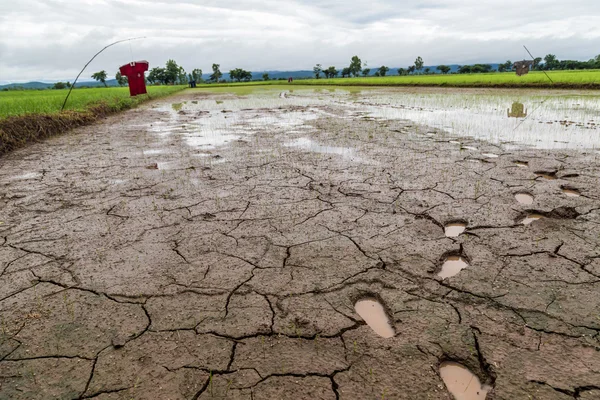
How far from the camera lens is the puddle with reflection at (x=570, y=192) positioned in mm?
3412

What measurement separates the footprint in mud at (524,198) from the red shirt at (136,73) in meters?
14.2

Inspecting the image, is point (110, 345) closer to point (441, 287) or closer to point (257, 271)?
point (257, 271)

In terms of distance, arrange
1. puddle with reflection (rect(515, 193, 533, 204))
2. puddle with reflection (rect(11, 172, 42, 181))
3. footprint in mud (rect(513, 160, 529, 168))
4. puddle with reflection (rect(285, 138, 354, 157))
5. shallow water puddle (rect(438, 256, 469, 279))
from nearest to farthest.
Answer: shallow water puddle (rect(438, 256, 469, 279))
puddle with reflection (rect(515, 193, 533, 204))
footprint in mud (rect(513, 160, 529, 168))
puddle with reflection (rect(11, 172, 42, 181))
puddle with reflection (rect(285, 138, 354, 157))

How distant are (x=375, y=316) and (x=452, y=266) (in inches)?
30.8

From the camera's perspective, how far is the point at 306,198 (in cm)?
364

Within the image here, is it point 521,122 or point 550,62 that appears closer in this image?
point 521,122

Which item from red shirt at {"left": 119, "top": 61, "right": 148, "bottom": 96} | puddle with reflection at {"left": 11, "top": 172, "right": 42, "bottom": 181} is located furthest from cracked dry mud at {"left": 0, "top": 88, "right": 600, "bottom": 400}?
red shirt at {"left": 119, "top": 61, "right": 148, "bottom": 96}

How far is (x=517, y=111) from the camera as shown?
9641mm

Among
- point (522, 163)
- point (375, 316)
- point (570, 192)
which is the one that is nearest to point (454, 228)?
point (375, 316)

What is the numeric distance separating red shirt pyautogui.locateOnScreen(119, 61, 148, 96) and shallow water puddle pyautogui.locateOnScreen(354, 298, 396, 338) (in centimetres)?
1459

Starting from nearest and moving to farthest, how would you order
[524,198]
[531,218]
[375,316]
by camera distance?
[375,316]
[531,218]
[524,198]

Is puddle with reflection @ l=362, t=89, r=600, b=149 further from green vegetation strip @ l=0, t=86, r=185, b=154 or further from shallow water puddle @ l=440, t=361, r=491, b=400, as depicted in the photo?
green vegetation strip @ l=0, t=86, r=185, b=154

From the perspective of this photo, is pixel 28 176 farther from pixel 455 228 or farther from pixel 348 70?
pixel 348 70

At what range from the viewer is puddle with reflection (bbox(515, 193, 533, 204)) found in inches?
130
